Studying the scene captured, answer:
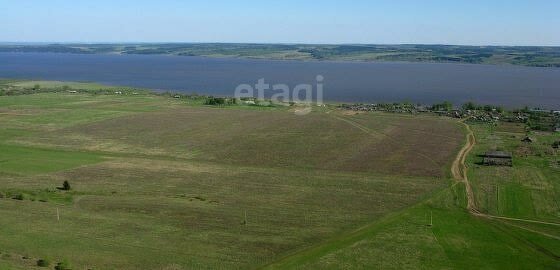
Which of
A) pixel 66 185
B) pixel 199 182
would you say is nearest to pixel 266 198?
pixel 199 182

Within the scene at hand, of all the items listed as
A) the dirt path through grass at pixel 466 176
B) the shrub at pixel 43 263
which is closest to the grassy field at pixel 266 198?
the shrub at pixel 43 263

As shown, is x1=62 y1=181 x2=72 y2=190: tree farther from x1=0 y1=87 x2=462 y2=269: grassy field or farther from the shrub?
the shrub

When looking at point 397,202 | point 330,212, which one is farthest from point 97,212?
point 397,202

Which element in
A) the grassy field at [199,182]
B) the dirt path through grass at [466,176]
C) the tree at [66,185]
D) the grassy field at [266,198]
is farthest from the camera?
the tree at [66,185]

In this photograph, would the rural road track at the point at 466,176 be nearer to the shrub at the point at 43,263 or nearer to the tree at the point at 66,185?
the shrub at the point at 43,263

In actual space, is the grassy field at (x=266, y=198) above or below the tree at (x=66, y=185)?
below

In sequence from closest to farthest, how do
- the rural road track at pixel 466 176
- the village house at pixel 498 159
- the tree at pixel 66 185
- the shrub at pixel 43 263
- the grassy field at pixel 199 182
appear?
the shrub at pixel 43 263, the grassy field at pixel 199 182, the rural road track at pixel 466 176, the tree at pixel 66 185, the village house at pixel 498 159

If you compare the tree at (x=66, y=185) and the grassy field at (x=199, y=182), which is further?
the tree at (x=66, y=185)

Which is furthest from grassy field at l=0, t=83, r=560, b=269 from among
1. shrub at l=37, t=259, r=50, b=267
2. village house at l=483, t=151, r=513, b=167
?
village house at l=483, t=151, r=513, b=167
